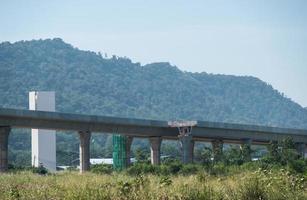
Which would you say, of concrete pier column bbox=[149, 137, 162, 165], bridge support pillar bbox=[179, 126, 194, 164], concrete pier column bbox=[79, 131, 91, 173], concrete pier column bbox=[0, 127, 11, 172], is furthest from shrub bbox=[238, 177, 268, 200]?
concrete pier column bbox=[149, 137, 162, 165]

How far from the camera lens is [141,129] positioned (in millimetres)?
86125

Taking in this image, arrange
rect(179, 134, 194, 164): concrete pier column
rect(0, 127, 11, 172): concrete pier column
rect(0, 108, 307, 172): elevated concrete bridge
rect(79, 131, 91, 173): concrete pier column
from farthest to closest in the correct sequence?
rect(179, 134, 194, 164): concrete pier column
rect(79, 131, 91, 173): concrete pier column
rect(0, 108, 307, 172): elevated concrete bridge
rect(0, 127, 11, 172): concrete pier column

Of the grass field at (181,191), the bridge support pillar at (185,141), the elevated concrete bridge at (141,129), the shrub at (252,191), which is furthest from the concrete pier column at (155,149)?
the shrub at (252,191)

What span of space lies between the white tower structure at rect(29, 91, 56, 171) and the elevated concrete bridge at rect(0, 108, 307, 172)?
129 ft

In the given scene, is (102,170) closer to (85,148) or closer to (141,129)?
(85,148)

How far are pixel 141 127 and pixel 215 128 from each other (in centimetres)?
1310

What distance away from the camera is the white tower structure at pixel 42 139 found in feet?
407

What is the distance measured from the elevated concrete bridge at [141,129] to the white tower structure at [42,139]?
1547 inches

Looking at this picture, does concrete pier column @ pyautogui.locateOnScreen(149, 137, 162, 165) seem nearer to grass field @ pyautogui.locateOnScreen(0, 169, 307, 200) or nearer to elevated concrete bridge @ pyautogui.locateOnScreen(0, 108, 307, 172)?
elevated concrete bridge @ pyautogui.locateOnScreen(0, 108, 307, 172)

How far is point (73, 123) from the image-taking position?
252 ft

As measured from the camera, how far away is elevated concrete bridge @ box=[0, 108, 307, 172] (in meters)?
69.6

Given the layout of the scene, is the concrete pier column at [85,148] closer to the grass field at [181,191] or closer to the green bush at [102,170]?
the green bush at [102,170]

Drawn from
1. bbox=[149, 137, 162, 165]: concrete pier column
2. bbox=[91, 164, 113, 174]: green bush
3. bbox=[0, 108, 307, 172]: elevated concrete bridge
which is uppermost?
bbox=[0, 108, 307, 172]: elevated concrete bridge

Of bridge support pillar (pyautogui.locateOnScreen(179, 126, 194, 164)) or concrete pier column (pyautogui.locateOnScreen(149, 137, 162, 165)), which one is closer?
bridge support pillar (pyautogui.locateOnScreen(179, 126, 194, 164))
